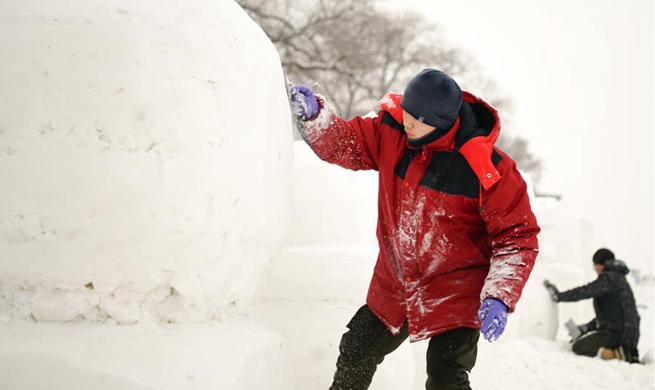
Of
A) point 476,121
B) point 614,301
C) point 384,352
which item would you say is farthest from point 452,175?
point 614,301

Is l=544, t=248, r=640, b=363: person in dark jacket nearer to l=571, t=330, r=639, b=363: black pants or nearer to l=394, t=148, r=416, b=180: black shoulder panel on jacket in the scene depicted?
l=571, t=330, r=639, b=363: black pants

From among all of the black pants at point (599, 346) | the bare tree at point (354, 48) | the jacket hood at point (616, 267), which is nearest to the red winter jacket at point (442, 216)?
the black pants at point (599, 346)

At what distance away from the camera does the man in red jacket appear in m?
2.28

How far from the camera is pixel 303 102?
2465 mm

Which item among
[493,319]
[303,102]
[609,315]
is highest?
[303,102]

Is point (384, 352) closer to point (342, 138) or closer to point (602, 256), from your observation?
point (342, 138)

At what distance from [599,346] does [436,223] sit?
4992 mm

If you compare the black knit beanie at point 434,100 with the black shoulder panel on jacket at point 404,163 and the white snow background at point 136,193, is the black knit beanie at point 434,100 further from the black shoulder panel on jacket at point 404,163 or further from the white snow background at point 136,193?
the white snow background at point 136,193

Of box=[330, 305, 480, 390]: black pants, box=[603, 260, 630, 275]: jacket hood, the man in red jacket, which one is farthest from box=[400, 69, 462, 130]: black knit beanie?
box=[603, 260, 630, 275]: jacket hood

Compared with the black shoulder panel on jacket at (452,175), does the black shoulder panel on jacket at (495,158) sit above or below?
above

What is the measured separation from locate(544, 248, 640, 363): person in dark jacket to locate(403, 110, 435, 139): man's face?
5.01 m

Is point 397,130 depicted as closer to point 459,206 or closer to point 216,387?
point 459,206

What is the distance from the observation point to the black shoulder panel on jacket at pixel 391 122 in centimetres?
254

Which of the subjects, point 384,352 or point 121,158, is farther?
point 384,352
